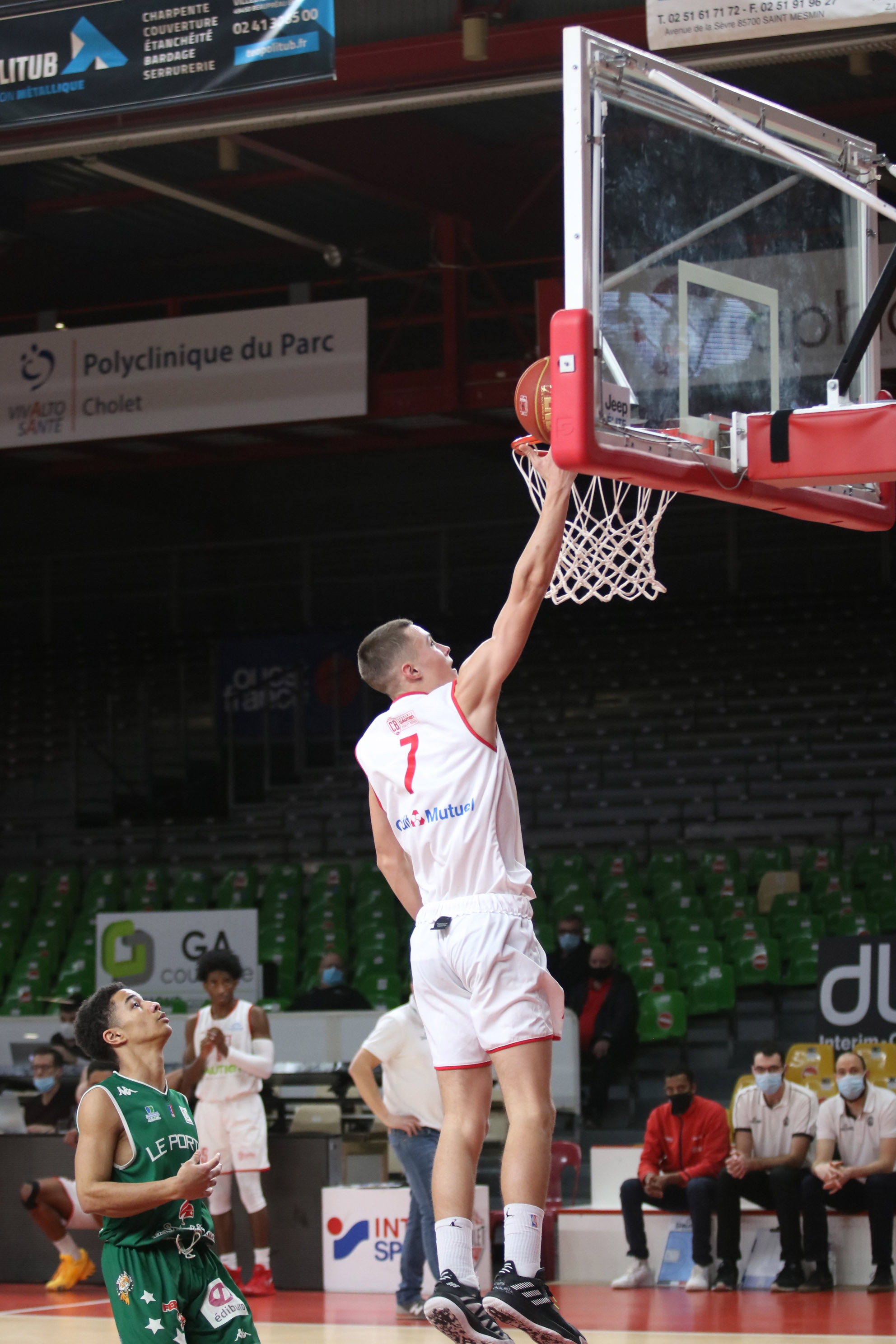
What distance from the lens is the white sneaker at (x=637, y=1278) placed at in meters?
10.9

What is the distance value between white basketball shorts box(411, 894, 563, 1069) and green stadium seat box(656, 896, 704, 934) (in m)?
11.6

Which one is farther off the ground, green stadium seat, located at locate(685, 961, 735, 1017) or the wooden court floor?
green stadium seat, located at locate(685, 961, 735, 1017)

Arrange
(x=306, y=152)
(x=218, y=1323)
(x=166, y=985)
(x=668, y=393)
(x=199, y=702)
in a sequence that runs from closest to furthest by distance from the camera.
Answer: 1. (x=218, y=1323)
2. (x=668, y=393)
3. (x=306, y=152)
4. (x=166, y=985)
5. (x=199, y=702)

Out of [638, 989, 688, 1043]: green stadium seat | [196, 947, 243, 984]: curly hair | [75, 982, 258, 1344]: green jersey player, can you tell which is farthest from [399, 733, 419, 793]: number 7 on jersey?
[638, 989, 688, 1043]: green stadium seat

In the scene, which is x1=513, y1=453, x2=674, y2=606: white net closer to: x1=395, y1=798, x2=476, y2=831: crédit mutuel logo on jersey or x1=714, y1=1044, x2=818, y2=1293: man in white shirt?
x1=395, y1=798, x2=476, y2=831: crédit mutuel logo on jersey

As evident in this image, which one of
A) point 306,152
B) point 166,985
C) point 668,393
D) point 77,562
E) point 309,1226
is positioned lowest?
point 309,1226

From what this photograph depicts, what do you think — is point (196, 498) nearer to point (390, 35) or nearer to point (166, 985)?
point (166, 985)

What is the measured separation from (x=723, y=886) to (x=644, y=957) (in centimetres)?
222

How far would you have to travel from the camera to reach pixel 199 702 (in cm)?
2303

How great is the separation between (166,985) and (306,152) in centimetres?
733

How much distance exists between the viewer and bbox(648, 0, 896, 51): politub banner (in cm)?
854

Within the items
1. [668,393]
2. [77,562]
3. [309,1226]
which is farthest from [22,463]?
[668,393]

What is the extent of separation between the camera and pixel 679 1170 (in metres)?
11.0

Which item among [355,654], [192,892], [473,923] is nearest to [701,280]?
[473,923]
